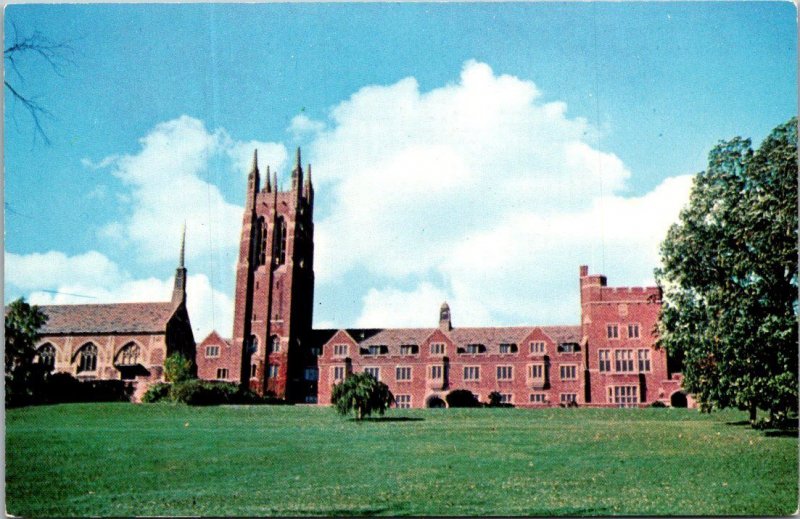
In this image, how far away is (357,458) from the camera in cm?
2219

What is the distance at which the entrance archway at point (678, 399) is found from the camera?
2060 inches

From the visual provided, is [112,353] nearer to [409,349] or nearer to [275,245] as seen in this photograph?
[275,245]

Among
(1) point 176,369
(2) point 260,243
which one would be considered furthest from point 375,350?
(1) point 176,369

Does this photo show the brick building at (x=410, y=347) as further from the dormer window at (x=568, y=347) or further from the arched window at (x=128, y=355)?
the arched window at (x=128, y=355)

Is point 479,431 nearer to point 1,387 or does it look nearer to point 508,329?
point 1,387

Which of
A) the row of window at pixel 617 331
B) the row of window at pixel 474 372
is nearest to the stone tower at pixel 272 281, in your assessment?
the row of window at pixel 474 372

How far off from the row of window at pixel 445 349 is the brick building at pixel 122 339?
41.2 ft

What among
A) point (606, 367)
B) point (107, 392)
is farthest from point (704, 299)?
point (107, 392)

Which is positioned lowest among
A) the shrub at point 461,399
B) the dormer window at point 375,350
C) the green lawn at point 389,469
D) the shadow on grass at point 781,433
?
the green lawn at point 389,469

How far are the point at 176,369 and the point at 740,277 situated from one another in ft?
123

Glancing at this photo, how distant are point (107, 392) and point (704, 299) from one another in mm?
33480

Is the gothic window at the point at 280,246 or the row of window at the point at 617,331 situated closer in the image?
the row of window at the point at 617,331

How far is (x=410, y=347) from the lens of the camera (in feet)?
202

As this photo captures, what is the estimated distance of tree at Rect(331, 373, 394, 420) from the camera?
3316 centimetres
